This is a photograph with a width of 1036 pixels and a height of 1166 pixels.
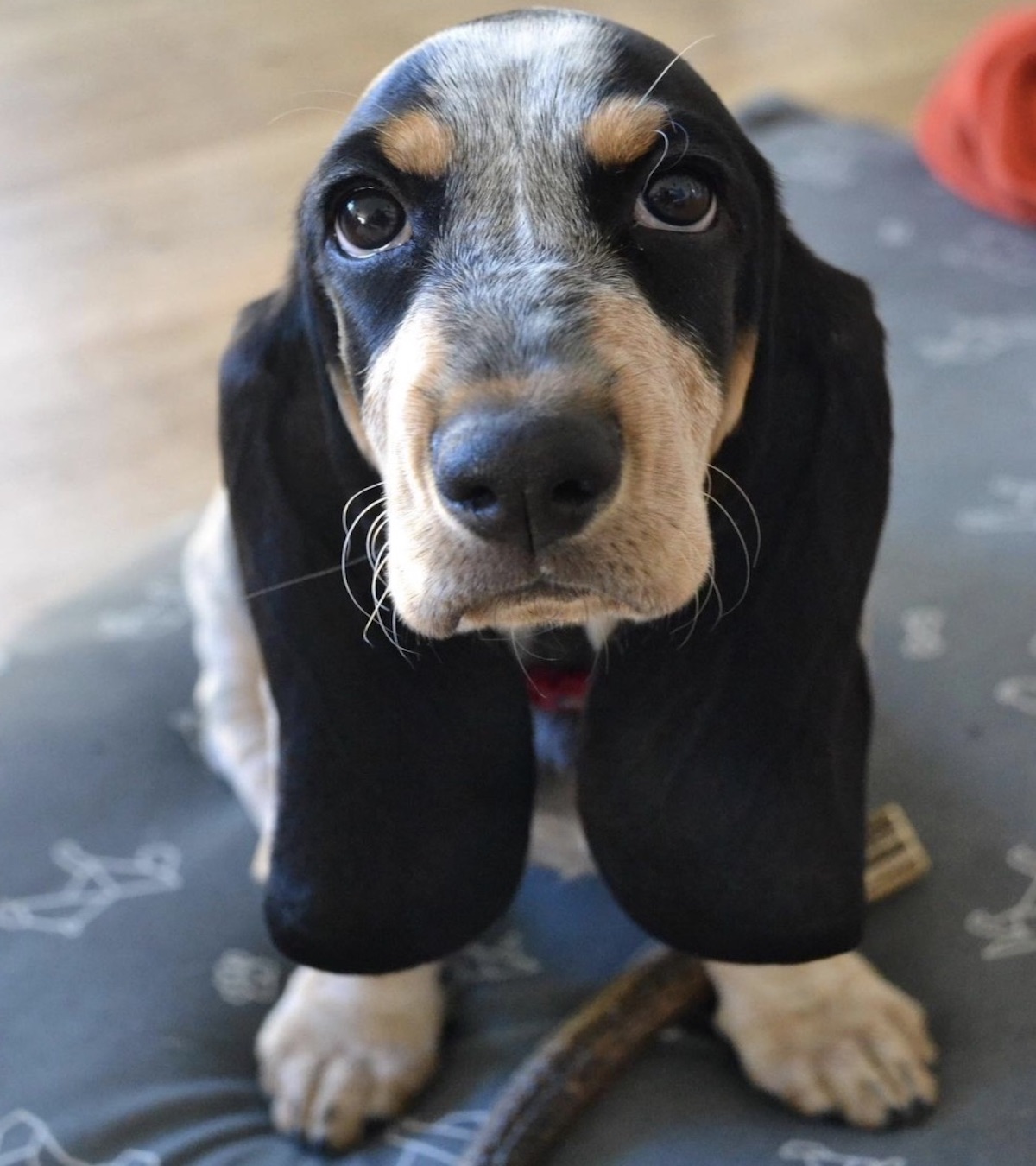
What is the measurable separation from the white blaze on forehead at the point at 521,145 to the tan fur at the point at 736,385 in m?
0.23

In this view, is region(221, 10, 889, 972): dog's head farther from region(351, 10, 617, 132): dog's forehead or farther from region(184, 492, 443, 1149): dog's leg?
region(184, 492, 443, 1149): dog's leg

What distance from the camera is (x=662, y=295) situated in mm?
1404

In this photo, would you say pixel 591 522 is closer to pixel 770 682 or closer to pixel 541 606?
pixel 541 606

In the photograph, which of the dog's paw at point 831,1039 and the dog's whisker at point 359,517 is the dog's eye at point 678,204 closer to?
the dog's whisker at point 359,517

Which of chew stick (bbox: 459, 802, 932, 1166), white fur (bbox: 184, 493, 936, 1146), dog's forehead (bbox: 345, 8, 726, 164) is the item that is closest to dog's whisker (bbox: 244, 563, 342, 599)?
white fur (bbox: 184, 493, 936, 1146)

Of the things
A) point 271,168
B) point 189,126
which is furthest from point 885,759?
point 189,126

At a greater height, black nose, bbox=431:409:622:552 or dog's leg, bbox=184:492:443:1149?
black nose, bbox=431:409:622:552

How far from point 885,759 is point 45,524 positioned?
6.86 feet

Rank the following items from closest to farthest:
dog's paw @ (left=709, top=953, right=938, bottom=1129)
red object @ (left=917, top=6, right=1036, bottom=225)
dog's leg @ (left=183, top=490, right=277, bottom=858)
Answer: dog's paw @ (left=709, top=953, right=938, bottom=1129) → dog's leg @ (left=183, top=490, right=277, bottom=858) → red object @ (left=917, top=6, right=1036, bottom=225)

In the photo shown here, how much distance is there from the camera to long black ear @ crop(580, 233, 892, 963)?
1.54 metres

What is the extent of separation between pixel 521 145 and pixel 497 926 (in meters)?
1.10

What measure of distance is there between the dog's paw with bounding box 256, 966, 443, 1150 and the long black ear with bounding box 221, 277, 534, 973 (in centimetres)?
19

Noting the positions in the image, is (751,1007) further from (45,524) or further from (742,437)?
(45,524)

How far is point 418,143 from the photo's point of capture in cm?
138
